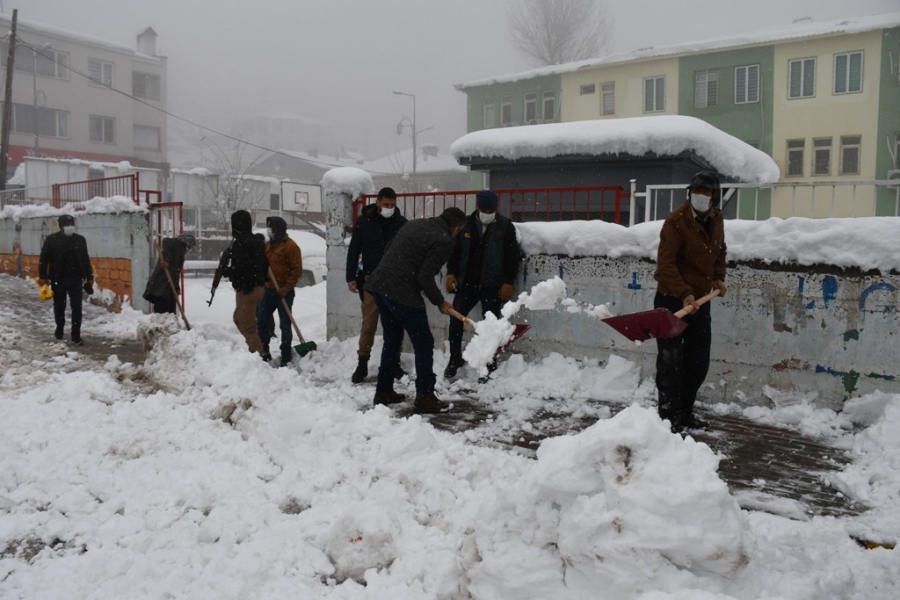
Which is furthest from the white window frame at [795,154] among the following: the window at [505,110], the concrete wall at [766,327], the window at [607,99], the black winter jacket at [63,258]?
the black winter jacket at [63,258]

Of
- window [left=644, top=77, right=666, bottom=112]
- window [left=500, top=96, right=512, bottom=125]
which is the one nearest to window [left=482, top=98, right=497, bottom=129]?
window [left=500, top=96, right=512, bottom=125]

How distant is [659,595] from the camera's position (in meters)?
2.31

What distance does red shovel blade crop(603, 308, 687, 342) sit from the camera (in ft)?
16.1

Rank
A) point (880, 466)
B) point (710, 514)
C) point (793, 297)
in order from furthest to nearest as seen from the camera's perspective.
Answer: point (793, 297)
point (880, 466)
point (710, 514)

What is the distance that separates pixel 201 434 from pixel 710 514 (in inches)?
144

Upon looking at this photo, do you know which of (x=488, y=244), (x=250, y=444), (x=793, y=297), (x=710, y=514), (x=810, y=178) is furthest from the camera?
(x=810, y=178)

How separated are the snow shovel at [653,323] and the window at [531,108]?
29104 millimetres

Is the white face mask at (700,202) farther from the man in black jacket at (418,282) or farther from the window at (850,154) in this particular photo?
the window at (850,154)

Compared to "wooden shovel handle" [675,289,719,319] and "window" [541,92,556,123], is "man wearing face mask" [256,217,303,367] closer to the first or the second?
"wooden shovel handle" [675,289,719,319]

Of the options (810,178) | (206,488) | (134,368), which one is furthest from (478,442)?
(810,178)

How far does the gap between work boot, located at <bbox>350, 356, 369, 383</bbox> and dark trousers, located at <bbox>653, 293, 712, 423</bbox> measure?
3.09 metres

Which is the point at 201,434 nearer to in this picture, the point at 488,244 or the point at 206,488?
the point at 206,488

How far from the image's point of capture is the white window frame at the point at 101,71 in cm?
4481

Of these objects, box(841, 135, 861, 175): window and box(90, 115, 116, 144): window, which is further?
box(90, 115, 116, 144): window
